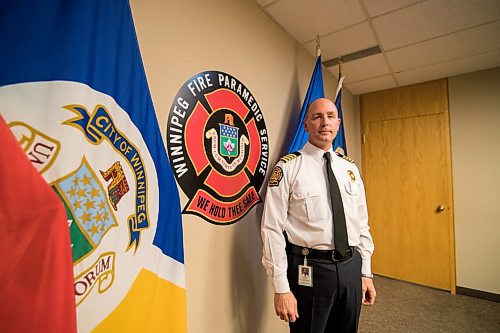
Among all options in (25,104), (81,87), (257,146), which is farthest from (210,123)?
(25,104)

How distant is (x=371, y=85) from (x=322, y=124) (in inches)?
82.0

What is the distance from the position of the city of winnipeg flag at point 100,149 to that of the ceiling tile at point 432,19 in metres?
1.81

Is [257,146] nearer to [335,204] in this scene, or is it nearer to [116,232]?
[335,204]

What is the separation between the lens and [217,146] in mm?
1229

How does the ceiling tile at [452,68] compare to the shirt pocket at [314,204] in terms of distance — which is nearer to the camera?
the shirt pocket at [314,204]

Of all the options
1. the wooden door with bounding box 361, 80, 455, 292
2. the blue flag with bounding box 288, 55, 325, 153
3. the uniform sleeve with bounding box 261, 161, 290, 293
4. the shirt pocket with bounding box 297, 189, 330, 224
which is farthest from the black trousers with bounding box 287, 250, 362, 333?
the wooden door with bounding box 361, 80, 455, 292

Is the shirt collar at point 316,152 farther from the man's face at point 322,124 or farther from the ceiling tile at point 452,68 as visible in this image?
the ceiling tile at point 452,68

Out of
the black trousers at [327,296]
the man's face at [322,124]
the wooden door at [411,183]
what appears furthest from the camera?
the wooden door at [411,183]

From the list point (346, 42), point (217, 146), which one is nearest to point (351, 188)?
point (217, 146)

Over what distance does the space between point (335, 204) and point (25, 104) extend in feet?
4.15

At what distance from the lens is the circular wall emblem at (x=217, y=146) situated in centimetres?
109

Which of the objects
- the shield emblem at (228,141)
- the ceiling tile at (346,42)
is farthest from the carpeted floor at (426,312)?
the ceiling tile at (346,42)

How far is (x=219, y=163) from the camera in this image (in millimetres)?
1236

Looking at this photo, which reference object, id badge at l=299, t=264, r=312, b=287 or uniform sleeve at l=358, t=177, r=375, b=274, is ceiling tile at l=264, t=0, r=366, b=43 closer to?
uniform sleeve at l=358, t=177, r=375, b=274
